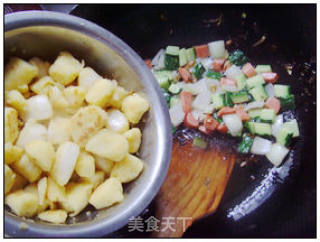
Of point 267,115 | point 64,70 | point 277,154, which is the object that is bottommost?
point 277,154

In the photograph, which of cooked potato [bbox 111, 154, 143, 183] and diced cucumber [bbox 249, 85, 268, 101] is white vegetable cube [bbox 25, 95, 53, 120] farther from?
diced cucumber [bbox 249, 85, 268, 101]

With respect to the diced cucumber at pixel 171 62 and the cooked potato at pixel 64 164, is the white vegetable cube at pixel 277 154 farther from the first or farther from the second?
the cooked potato at pixel 64 164

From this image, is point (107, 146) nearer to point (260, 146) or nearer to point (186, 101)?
point (186, 101)

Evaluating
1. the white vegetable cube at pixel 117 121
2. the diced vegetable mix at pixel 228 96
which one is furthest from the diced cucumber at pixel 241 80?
the white vegetable cube at pixel 117 121

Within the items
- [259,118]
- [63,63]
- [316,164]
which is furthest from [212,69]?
[63,63]

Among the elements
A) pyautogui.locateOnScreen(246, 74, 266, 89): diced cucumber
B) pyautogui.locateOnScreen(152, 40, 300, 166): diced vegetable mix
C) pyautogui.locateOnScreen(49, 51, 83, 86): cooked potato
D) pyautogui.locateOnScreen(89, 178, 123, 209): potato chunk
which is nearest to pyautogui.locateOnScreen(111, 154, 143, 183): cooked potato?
pyautogui.locateOnScreen(89, 178, 123, 209): potato chunk

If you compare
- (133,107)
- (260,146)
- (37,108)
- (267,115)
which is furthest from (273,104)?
(37,108)
